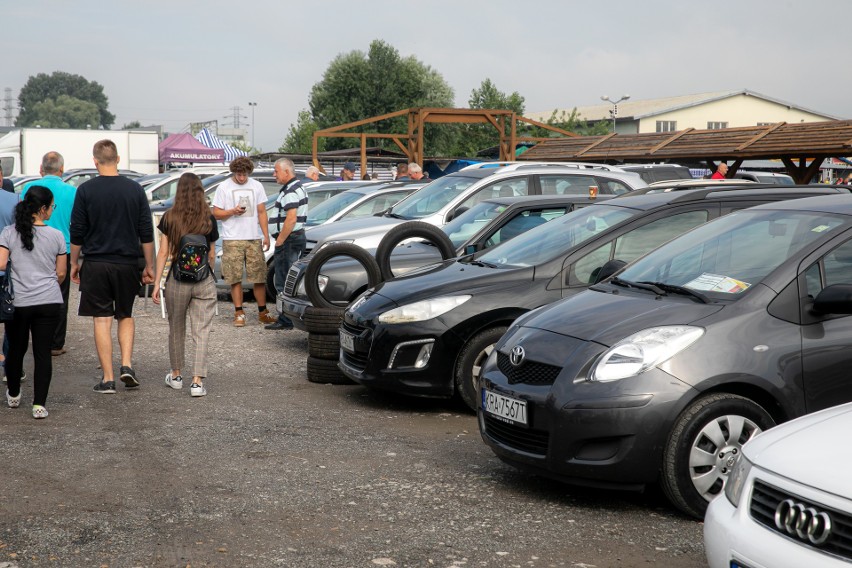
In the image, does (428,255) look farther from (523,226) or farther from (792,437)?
(792,437)

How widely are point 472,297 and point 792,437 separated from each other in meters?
3.85

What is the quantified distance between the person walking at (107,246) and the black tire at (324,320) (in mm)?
1436

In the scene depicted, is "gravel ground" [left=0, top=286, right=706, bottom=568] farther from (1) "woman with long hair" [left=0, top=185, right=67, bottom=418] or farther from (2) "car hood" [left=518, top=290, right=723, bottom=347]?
(2) "car hood" [left=518, top=290, right=723, bottom=347]

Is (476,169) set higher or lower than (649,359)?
higher

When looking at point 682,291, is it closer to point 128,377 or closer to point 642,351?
A: point 642,351

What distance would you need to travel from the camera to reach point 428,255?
9797mm

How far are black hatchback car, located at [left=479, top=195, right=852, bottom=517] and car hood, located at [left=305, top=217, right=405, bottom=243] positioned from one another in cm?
682

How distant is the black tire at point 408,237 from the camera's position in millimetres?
9125

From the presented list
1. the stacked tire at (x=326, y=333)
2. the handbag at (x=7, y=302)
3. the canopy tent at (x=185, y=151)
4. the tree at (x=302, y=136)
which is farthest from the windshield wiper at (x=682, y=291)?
the tree at (x=302, y=136)

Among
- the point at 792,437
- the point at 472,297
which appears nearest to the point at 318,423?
the point at 472,297

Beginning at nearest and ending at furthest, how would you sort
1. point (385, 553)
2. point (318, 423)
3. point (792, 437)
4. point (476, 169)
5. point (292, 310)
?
point (792, 437) → point (385, 553) → point (318, 423) → point (292, 310) → point (476, 169)

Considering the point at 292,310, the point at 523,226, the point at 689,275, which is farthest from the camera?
the point at 292,310

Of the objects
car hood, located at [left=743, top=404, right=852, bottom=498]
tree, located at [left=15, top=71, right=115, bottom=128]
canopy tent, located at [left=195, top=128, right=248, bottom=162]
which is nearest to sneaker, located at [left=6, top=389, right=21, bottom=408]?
car hood, located at [left=743, top=404, right=852, bottom=498]

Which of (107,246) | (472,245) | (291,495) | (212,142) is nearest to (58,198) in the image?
(107,246)
